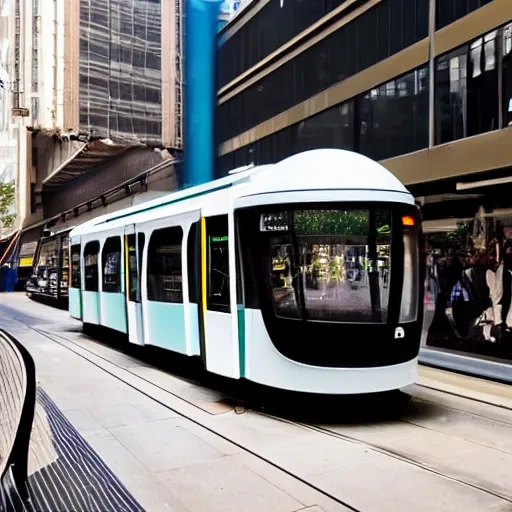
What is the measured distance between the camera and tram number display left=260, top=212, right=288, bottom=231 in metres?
6.91

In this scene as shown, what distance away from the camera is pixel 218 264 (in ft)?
25.2

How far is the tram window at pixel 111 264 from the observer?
12.0 meters

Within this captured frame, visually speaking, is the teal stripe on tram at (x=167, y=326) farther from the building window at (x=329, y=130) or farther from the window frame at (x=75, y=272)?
the building window at (x=329, y=130)

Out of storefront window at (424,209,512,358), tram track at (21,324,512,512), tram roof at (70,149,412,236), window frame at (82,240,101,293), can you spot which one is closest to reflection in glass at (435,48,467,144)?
storefront window at (424,209,512,358)

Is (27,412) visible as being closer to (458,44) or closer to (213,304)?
(213,304)

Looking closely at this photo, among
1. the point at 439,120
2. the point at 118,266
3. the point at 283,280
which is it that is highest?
the point at 439,120

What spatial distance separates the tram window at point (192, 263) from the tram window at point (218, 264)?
0.61 meters

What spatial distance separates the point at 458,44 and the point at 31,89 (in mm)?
22039

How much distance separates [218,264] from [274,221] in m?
1.13

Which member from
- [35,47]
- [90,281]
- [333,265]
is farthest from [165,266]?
[35,47]

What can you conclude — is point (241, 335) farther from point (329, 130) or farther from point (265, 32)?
point (265, 32)

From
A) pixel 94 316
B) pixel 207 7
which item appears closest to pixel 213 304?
pixel 94 316

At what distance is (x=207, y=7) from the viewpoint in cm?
2841

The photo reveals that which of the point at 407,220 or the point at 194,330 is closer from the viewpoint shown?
the point at 407,220
